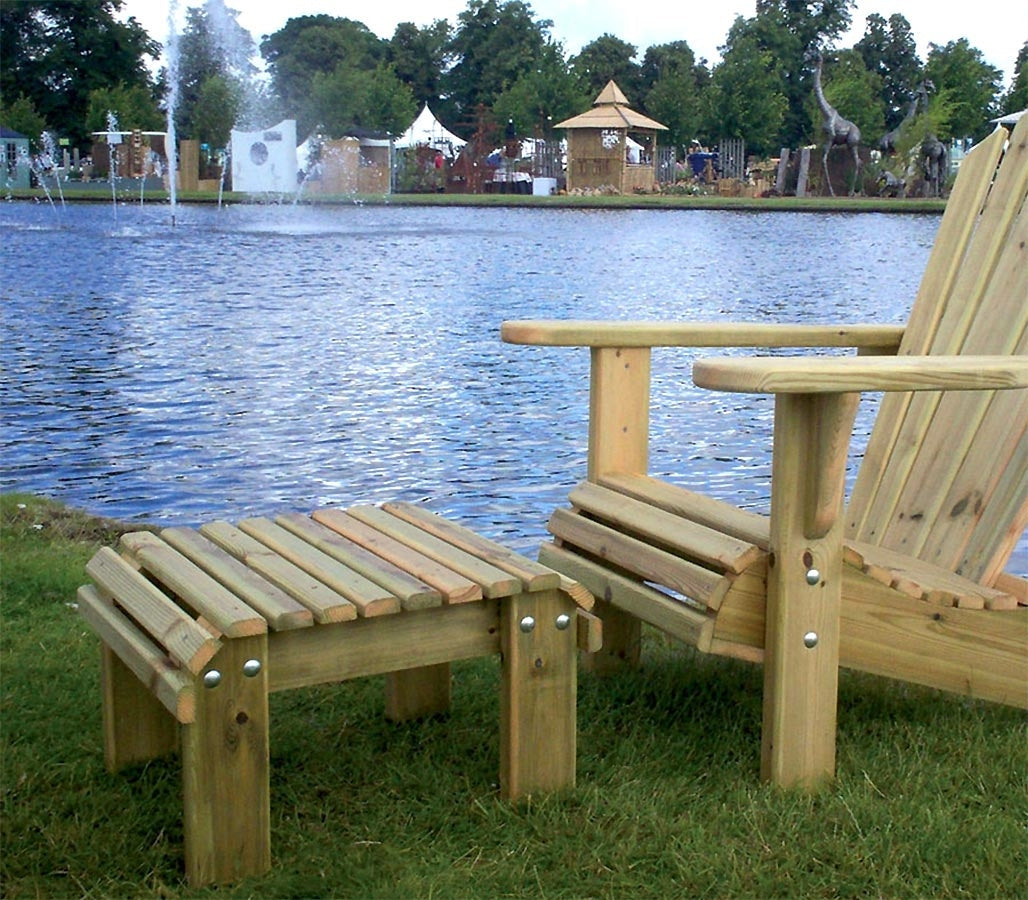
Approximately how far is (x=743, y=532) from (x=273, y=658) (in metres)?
0.81

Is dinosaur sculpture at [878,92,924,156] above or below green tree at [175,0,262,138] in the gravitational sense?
below

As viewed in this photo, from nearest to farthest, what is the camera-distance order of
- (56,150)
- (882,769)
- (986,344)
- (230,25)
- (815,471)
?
(815,471) → (882,769) → (986,344) → (230,25) → (56,150)

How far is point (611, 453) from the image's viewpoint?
273 cm

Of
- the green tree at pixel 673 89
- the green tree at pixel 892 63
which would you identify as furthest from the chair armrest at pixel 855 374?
the green tree at pixel 673 89

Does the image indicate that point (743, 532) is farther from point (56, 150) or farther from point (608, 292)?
point (56, 150)

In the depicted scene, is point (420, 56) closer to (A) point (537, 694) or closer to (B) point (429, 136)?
(B) point (429, 136)

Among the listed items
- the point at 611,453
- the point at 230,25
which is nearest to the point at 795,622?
the point at 611,453

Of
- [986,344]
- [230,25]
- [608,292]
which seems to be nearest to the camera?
[986,344]

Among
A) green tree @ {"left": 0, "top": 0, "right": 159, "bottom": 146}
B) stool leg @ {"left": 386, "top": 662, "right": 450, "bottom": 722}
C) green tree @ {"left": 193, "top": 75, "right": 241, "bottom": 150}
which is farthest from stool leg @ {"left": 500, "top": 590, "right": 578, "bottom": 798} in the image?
green tree @ {"left": 193, "top": 75, "right": 241, "bottom": 150}

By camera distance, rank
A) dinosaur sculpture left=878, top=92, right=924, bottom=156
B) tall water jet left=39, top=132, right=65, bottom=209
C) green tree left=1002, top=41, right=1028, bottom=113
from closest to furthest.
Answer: green tree left=1002, top=41, right=1028, bottom=113
dinosaur sculpture left=878, top=92, right=924, bottom=156
tall water jet left=39, top=132, right=65, bottom=209

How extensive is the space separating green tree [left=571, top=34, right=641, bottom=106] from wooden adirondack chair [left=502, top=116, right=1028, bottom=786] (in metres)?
48.3

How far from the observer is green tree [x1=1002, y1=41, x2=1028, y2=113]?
31272mm

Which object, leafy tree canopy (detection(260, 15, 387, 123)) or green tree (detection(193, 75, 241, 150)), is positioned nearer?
leafy tree canopy (detection(260, 15, 387, 123))

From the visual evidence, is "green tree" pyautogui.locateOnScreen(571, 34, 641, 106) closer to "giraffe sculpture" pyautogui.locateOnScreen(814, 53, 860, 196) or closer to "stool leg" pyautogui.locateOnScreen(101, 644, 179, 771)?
"giraffe sculpture" pyautogui.locateOnScreen(814, 53, 860, 196)
